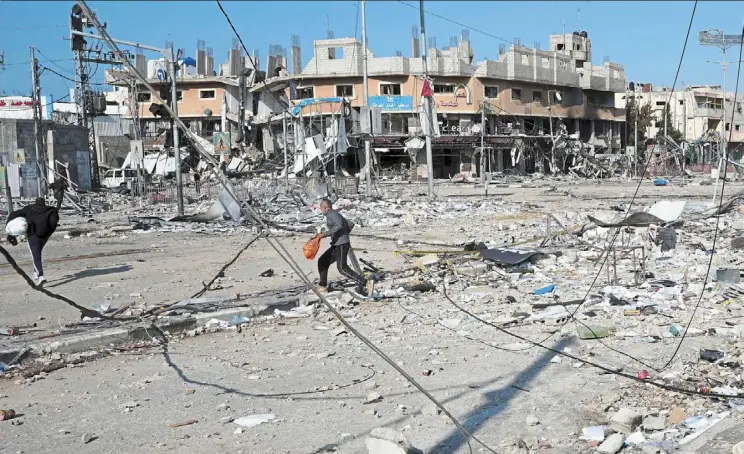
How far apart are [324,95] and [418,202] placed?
32.5m

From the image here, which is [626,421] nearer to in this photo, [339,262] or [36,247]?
[339,262]

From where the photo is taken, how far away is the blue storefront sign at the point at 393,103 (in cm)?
5747

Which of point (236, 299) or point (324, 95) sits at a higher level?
point (324, 95)

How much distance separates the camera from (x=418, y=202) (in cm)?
2827

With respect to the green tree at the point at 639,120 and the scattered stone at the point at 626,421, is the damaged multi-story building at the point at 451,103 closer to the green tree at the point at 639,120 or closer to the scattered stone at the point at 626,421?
the green tree at the point at 639,120

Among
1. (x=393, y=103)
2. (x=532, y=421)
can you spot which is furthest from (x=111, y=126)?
(x=532, y=421)

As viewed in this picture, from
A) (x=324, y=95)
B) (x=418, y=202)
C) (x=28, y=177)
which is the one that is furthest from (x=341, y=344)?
(x=324, y=95)

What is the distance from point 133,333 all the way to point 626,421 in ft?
17.5

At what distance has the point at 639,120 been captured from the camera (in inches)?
3233

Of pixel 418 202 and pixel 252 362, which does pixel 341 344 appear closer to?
pixel 252 362

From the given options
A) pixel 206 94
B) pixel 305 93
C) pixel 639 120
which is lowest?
pixel 639 120

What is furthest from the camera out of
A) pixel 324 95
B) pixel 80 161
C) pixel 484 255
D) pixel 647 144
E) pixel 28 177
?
pixel 647 144

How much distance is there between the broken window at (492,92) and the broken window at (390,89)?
7.31 m

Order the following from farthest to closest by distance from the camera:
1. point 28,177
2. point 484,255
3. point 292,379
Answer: point 28,177
point 484,255
point 292,379
